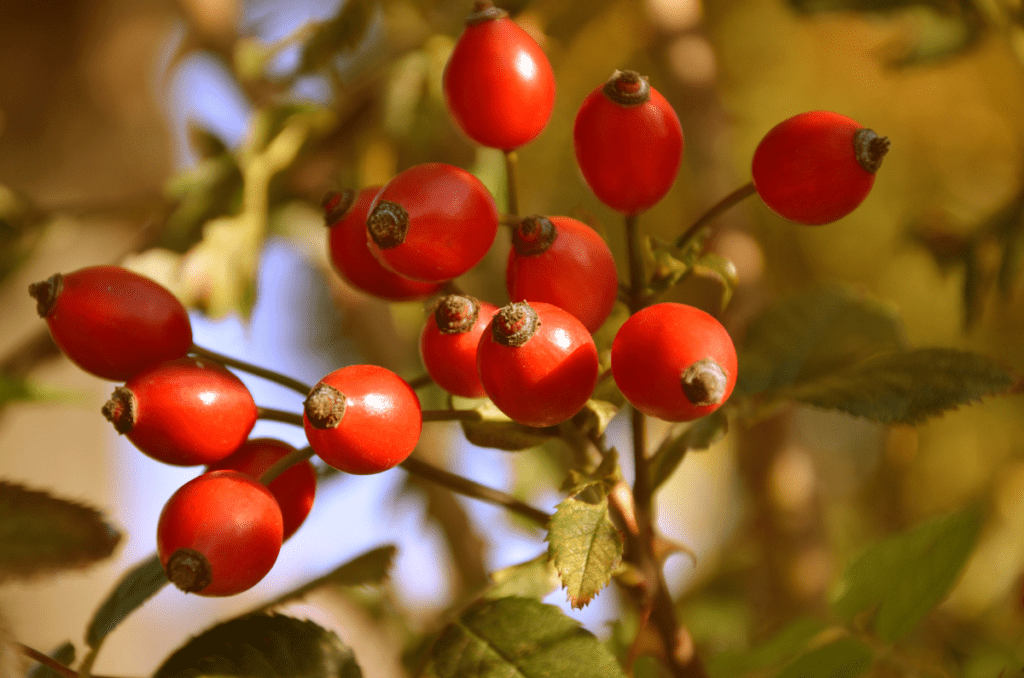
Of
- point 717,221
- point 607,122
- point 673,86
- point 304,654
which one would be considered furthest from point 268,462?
point 673,86

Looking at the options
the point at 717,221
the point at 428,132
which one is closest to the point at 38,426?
the point at 428,132

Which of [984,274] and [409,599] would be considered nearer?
[984,274]

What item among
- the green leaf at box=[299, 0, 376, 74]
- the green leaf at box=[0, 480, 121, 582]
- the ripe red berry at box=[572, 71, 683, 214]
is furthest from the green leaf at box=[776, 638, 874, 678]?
the green leaf at box=[299, 0, 376, 74]

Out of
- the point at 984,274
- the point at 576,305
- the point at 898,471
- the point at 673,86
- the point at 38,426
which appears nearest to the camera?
the point at 576,305

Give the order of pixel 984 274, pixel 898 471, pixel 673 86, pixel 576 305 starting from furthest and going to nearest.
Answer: pixel 898 471 < pixel 673 86 < pixel 984 274 < pixel 576 305

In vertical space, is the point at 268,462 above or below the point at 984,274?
above

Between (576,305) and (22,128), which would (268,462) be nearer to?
(576,305)

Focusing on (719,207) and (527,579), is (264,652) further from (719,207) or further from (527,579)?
(719,207)

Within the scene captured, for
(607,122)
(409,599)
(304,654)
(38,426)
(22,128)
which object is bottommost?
(409,599)

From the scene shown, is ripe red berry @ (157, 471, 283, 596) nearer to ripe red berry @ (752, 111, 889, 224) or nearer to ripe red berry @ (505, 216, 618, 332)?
ripe red berry @ (505, 216, 618, 332)
